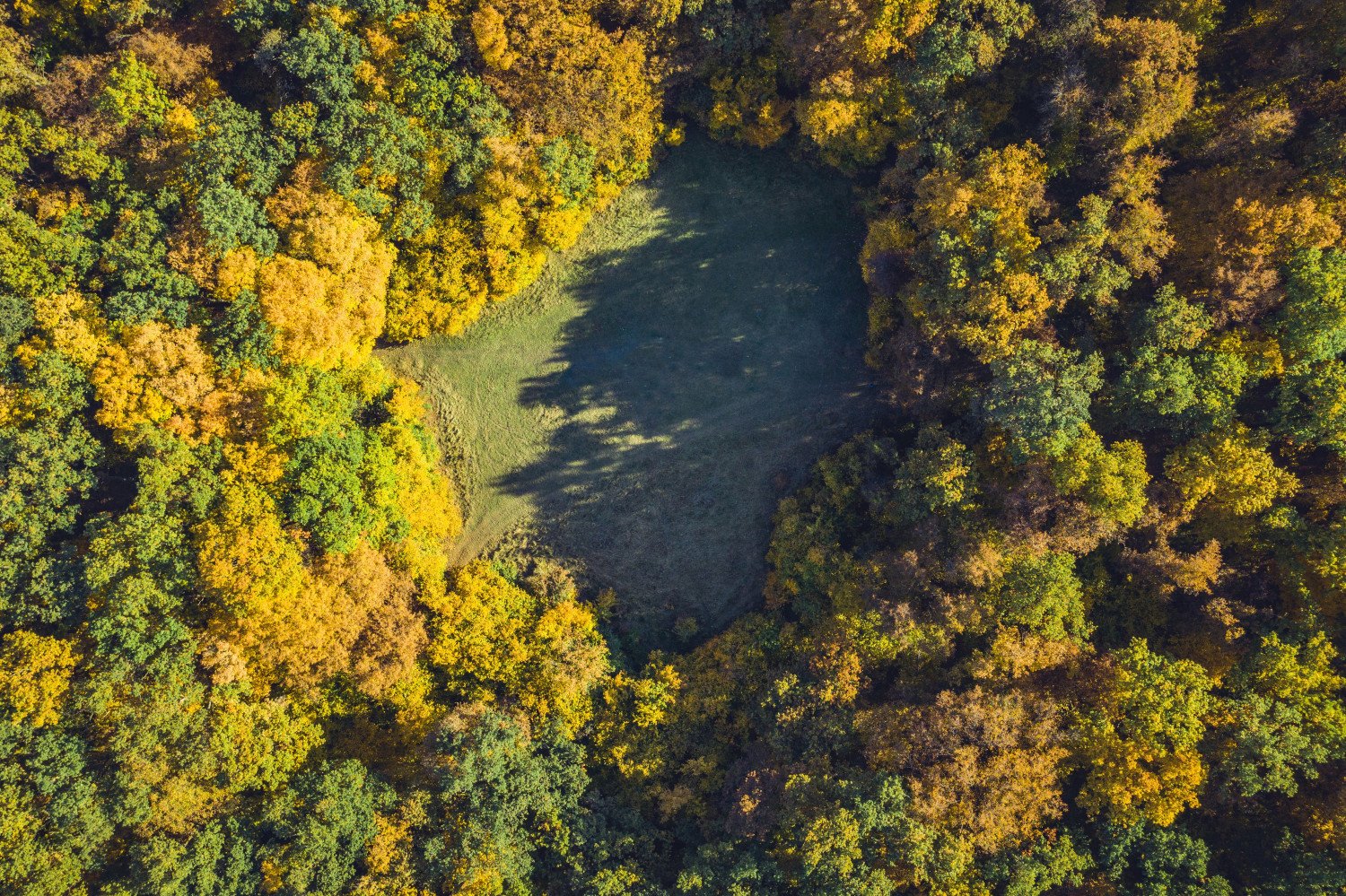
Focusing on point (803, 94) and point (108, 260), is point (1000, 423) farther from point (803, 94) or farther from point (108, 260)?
point (108, 260)

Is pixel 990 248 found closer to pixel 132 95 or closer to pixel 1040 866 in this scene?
pixel 1040 866

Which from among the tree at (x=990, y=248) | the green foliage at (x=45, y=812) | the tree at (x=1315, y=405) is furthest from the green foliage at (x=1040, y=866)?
the green foliage at (x=45, y=812)

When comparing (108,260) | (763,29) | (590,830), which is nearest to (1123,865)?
(590,830)

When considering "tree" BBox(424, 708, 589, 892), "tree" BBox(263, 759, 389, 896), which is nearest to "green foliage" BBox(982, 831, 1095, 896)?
"tree" BBox(424, 708, 589, 892)

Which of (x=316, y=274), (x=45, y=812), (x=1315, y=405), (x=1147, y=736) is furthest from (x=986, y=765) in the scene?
(x=45, y=812)

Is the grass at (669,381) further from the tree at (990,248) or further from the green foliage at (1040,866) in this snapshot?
the green foliage at (1040,866)

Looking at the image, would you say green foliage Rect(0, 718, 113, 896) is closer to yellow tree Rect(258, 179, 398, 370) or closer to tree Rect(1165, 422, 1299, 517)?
yellow tree Rect(258, 179, 398, 370)
